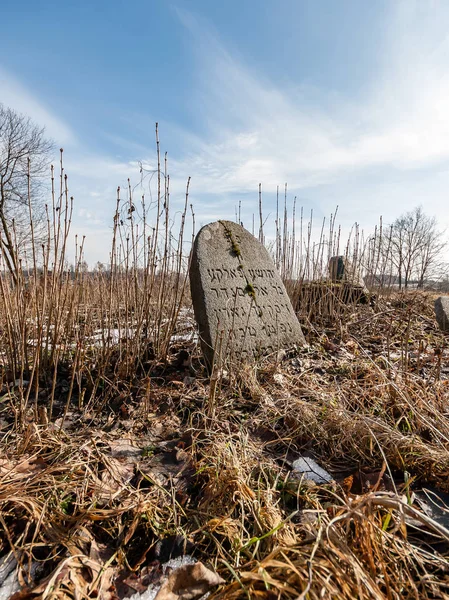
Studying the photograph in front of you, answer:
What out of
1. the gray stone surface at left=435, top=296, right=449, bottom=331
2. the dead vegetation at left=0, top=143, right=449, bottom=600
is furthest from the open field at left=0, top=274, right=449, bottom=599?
the gray stone surface at left=435, top=296, right=449, bottom=331

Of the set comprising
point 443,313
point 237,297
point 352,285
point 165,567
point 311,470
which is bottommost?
point 165,567

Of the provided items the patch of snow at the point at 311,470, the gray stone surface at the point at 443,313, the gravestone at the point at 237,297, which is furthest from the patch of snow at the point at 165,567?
the gray stone surface at the point at 443,313

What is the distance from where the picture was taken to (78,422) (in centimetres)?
190

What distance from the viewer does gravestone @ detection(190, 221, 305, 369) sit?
2566 millimetres

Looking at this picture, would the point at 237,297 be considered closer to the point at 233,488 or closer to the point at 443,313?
the point at 233,488

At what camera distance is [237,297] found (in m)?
2.81

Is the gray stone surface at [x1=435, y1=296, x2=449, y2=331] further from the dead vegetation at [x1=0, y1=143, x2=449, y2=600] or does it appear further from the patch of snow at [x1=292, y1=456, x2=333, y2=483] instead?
the patch of snow at [x1=292, y1=456, x2=333, y2=483]

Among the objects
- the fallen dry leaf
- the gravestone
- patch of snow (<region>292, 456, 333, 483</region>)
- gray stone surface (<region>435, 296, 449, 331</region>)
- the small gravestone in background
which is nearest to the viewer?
the fallen dry leaf

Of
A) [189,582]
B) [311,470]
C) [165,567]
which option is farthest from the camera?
[311,470]

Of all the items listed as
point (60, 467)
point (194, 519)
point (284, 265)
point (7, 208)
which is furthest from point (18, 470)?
point (7, 208)

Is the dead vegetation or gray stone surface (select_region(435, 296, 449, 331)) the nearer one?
the dead vegetation

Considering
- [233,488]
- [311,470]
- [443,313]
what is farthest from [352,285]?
[233,488]

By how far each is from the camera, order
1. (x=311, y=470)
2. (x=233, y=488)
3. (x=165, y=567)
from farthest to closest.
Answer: (x=311, y=470) < (x=233, y=488) < (x=165, y=567)

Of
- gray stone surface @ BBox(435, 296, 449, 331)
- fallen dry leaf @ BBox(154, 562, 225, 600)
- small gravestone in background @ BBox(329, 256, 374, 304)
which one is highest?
small gravestone in background @ BBox(329, 256, 374, 304)
